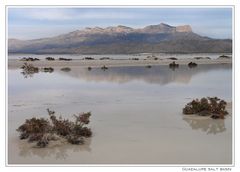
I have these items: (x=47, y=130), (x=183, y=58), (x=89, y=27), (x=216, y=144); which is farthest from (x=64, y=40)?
(x=216, y=144)

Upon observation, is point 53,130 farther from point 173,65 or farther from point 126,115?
point 173,65

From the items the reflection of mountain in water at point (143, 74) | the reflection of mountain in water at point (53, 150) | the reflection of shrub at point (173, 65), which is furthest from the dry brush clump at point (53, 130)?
the reflection of shrub at point (173, 65)

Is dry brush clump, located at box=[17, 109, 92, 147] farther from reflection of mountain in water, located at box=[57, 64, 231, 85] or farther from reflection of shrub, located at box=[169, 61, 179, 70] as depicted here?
reflection of shrub, located at box=[169, 61, 179, 70]

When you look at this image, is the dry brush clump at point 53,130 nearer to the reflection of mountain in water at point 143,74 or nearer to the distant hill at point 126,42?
the distant hill at point 126,42

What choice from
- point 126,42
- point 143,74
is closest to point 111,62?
point 143,74

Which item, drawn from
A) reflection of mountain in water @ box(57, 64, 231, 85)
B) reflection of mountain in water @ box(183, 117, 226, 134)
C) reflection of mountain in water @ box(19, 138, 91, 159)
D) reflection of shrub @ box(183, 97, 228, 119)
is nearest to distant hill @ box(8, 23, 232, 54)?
reflection of mountain in water @ box(57, 64, 231, 85)

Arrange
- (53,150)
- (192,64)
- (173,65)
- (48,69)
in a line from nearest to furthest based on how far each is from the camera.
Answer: (53,150)
(48,69)
(173,65)
(192,64)

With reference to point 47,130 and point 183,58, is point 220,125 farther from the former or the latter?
point 47,130
